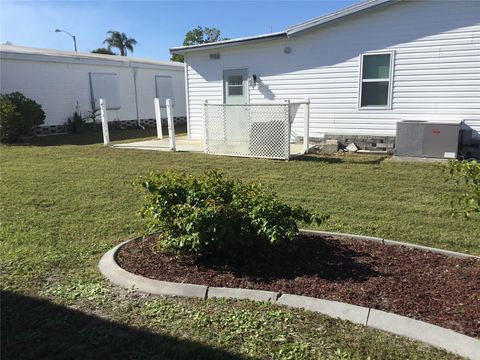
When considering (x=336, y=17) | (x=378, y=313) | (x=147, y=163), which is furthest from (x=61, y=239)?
(x=336, y=17)

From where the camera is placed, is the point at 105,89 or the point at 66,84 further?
the point at 105,89

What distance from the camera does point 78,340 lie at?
2.53 metres

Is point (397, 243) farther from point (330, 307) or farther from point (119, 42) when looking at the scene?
point (119, 42)

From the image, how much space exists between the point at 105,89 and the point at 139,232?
48.6 feet

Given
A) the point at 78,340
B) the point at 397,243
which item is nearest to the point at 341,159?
the point at 397,243

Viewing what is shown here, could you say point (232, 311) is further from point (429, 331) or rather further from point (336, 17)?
point (336, 17)

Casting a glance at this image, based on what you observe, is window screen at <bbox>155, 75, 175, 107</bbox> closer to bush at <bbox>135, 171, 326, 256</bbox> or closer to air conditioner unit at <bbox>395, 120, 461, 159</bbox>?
air conditioner unit at <bbox>395, 120, 461, 159</bbox>

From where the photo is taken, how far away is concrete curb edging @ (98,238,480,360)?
7.77ft

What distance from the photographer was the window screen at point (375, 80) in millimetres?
9711

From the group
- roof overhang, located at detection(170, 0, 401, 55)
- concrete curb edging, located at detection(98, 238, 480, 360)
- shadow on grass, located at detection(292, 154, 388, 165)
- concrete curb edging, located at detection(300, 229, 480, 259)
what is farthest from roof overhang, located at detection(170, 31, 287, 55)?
concrete curb edging, located at detection(98, 238, 480, 360)

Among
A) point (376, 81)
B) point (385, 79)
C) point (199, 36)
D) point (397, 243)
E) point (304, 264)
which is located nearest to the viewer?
point (304, 264)

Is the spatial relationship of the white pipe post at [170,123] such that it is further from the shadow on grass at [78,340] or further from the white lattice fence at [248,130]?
the shadow on grass at [78,340]

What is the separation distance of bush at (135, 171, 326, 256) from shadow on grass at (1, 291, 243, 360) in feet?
2.88

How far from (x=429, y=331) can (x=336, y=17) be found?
8.80 meters
